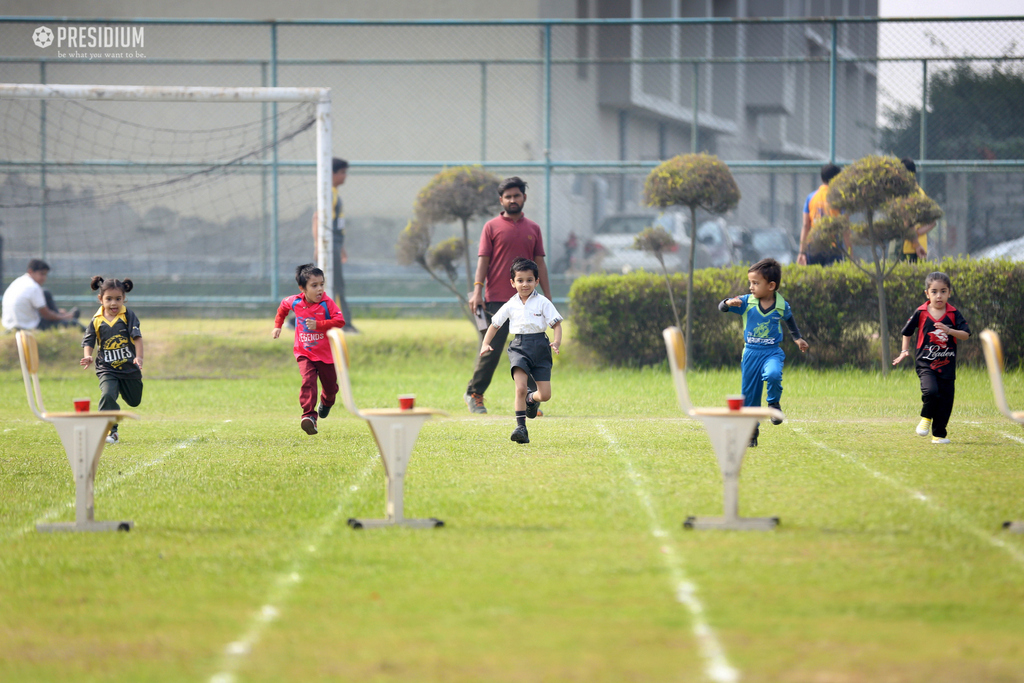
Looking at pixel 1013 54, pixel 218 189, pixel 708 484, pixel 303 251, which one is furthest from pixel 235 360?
pixel 1013 54

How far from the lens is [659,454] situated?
25.8ft

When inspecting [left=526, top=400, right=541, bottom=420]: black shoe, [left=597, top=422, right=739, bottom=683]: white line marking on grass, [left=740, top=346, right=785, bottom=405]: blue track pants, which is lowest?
[left=597, top=422, right=739, bottom=683]: white line marking on grass

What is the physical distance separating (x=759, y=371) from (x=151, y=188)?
35.3 ft

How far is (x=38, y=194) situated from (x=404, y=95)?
342 inches

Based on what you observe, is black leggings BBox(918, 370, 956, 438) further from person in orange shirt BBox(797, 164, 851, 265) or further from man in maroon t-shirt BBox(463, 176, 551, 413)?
person in orange shirt BBox(797, 164, 851, 265)

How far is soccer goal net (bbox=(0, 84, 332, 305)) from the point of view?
13.2 metres

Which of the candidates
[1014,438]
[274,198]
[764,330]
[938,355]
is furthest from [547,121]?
[1014,438]

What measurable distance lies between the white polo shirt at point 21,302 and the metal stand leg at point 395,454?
10248 mm

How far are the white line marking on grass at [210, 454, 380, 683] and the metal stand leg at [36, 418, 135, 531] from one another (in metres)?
1.07

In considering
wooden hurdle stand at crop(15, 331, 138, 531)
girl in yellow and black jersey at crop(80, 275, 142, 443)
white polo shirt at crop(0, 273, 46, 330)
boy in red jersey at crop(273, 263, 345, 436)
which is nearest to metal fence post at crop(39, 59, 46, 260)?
white polo shirt at crop(0, 273, 46, 330)

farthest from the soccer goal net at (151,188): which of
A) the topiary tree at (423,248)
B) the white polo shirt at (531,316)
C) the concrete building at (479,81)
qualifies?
the white polo shirt at (531,316)

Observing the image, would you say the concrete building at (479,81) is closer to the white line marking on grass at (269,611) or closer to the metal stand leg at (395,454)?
the metal stand leg at (395,454)

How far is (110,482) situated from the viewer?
7.00 m

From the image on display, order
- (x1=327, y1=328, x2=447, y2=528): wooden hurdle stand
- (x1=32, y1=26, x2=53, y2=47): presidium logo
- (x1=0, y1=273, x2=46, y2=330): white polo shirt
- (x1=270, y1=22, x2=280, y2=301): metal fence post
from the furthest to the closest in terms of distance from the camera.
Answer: (x1=32, y1=26, x2=53, y2=47): presidium logo
(x1=270, y1=22, x2=280, y2=301): metal fence post
(x1=0, y1=273, x2=46, y2=330): white polo shirt
(x1=327, y1=328, x2=447, y2=528): wooden hurdle stand
